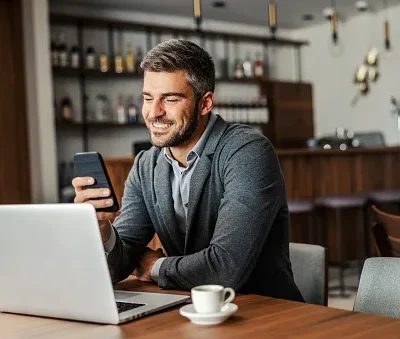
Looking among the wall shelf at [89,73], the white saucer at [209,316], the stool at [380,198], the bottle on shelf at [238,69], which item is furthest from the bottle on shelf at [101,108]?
the white saucer at [209,316]

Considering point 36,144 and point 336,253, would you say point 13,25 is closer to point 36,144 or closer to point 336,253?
point 36,144

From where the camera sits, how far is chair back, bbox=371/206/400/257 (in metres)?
2.69

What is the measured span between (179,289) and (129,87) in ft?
19.8

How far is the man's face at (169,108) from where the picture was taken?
183 cm

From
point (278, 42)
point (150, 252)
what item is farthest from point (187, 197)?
point (278, 42)

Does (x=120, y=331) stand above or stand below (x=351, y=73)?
below

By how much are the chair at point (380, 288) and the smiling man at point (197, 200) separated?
24 centimetres

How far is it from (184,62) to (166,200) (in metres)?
0.40

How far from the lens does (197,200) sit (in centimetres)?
186

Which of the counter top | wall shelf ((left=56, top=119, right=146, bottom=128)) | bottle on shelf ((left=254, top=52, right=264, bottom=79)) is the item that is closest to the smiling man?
the counter top

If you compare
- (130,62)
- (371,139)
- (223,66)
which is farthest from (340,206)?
(223,66)

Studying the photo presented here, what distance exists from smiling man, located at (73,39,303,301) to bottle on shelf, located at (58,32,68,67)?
4976 millimetres

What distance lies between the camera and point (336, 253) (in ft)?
19.8

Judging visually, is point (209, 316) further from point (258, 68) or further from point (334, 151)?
point (258, 68)
